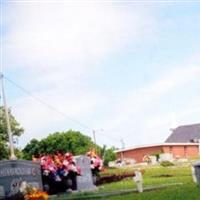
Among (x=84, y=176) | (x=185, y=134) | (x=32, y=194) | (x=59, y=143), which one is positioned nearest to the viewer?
(x=32, y=194)

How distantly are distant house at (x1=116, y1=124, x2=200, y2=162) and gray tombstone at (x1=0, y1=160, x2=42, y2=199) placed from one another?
4933 cm

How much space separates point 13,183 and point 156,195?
6198mm

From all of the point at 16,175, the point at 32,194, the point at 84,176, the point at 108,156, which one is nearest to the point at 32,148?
the point at 108,156

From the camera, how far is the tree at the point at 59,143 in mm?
64500

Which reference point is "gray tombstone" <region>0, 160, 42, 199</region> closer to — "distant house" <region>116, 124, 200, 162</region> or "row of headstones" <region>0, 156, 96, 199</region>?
"row of headstones" <region>0, 156, 96, 199</region>

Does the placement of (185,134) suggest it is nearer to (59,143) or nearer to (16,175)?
(59,143)

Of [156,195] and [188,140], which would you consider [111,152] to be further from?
[156,195]

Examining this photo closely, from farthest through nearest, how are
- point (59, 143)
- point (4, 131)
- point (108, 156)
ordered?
1. point (59, 143)
2. point (108, 156)
3. point (4, 131)

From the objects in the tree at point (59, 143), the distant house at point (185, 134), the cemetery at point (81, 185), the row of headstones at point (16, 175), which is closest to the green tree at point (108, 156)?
the tree at point (59, 143)

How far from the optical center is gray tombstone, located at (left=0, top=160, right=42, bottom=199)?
19.2 metres

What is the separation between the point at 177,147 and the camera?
74.9m

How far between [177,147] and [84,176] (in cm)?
5283

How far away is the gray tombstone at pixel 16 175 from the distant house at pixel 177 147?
162 ft

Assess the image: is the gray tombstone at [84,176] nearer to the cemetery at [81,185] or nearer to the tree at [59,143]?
the cemetery at [81,185]
